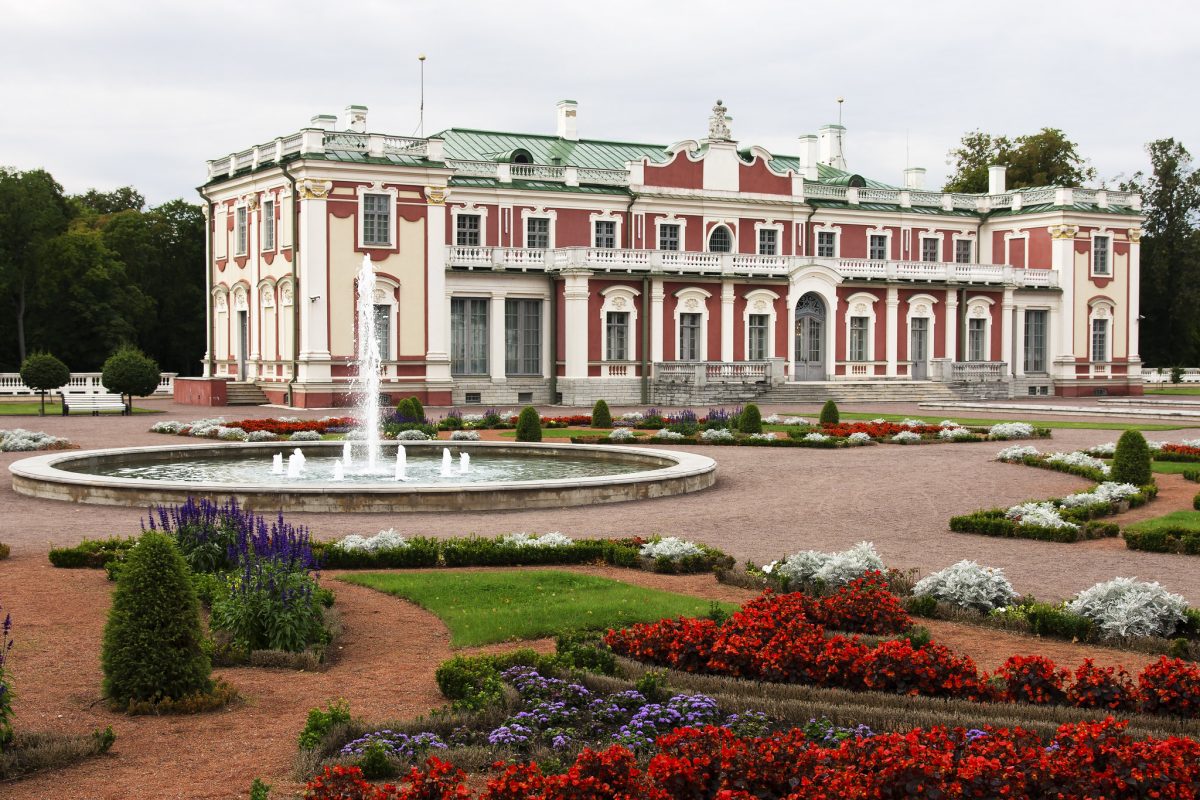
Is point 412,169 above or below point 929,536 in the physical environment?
above

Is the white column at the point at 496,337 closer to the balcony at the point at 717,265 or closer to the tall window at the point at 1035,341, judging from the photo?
the balcony at the point at 717,265

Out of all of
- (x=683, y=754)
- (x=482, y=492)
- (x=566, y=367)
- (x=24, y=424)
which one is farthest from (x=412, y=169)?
(x=683, y=754)

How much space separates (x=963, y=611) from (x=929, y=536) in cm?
445

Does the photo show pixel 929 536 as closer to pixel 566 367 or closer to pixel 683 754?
pixel 683 754

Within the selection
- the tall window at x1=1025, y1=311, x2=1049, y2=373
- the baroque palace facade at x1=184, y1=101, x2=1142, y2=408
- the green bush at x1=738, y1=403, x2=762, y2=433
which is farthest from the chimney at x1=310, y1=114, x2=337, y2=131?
the tall window at x1=1025, y1=311, x2=1049, y2=373

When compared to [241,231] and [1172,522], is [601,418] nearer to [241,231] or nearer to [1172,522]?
[1172,522]

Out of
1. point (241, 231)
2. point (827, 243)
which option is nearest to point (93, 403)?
point (241, 231)

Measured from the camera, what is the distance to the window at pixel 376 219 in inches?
1569

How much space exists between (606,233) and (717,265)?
4780 millimetres

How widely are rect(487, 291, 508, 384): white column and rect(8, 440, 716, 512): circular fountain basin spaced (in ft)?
62.5

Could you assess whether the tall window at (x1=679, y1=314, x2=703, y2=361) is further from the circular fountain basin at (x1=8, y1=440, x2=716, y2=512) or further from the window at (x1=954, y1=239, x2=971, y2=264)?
the circular fountain basin at (x1=8, y1=440, x2=716, y2=512)

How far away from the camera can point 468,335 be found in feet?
142

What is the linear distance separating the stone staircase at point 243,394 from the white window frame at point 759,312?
59.7 feet

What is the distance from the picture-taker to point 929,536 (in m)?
14.3
